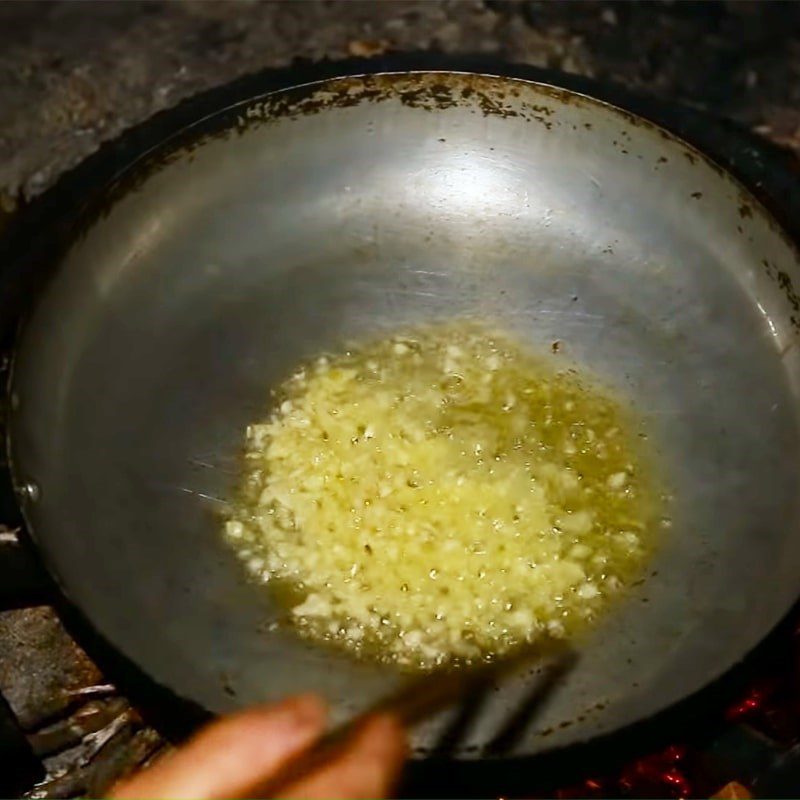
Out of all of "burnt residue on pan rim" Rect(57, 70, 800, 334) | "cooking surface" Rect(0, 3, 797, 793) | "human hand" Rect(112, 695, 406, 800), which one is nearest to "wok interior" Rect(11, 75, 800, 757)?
"burnt residue on pan rim" Rect(57, 70, 800, 334)

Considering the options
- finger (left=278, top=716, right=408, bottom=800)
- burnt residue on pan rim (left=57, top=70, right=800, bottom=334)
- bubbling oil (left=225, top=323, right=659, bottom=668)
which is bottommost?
finger (left=278, top=716, right=408, bottom=800)

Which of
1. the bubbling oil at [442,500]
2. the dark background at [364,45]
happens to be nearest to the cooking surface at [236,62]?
the dark background at [364,45]

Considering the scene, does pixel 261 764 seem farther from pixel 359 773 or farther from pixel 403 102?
pixel 403 102

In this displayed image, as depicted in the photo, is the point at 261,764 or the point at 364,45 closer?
the point at 261,764

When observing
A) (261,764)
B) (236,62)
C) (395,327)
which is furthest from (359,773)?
(236,62)

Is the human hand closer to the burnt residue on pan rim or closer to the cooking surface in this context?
the burnt residue on pan rim

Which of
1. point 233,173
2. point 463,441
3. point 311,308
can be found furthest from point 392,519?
point 233,173

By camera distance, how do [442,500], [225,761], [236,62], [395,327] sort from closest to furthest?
[225,761]
[442,500]
[395,327]
[236,62]
